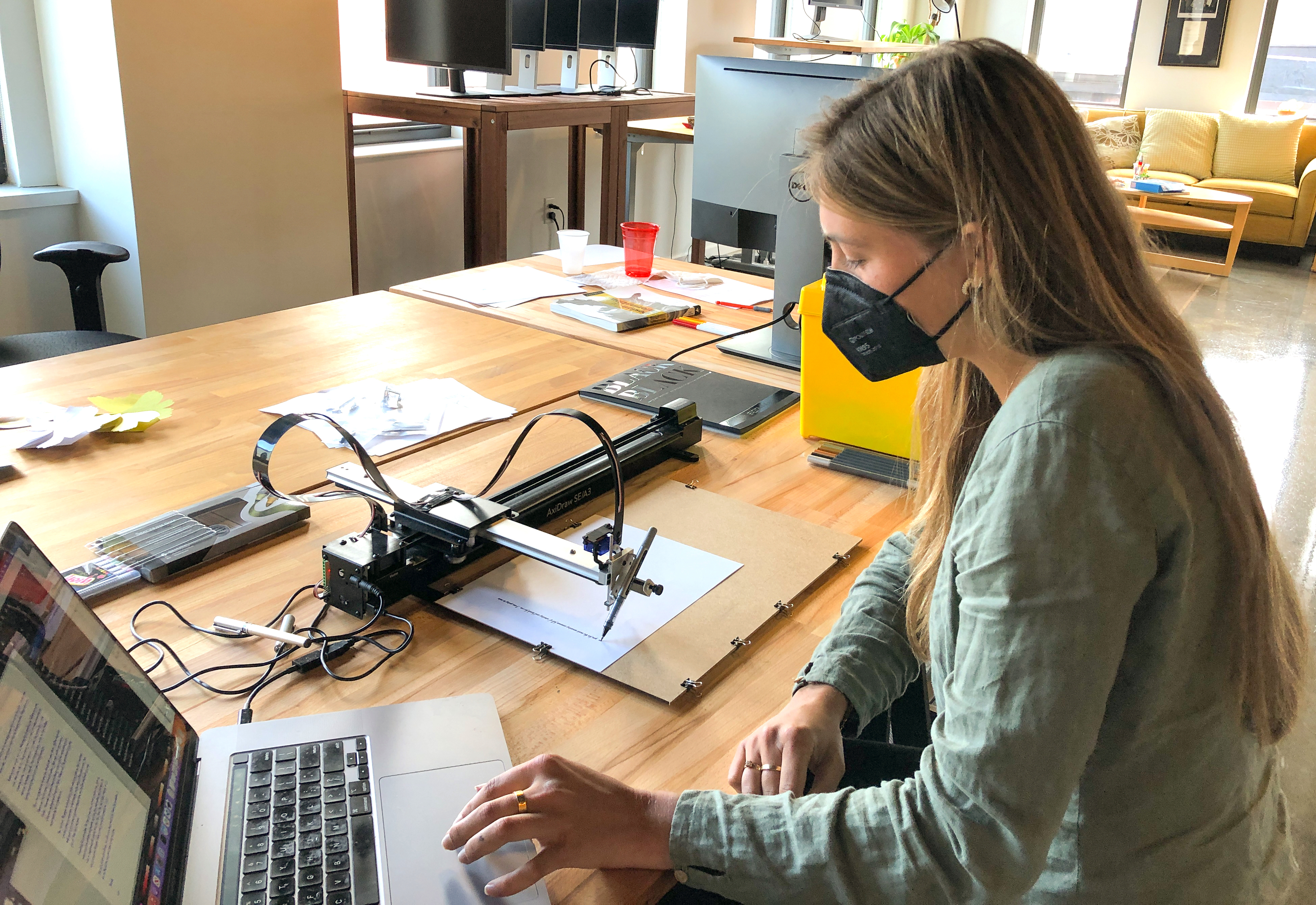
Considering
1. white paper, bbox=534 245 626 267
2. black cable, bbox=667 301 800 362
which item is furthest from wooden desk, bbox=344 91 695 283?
black cable, bbox=667 301 800 362

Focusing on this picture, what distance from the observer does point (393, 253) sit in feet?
13.4

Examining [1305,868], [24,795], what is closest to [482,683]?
[24,795]

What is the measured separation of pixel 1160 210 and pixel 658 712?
24.2ft

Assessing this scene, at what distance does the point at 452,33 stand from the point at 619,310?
193 centimetres

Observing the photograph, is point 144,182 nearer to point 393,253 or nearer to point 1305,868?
point 393,253

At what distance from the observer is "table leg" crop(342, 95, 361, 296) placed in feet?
11.2

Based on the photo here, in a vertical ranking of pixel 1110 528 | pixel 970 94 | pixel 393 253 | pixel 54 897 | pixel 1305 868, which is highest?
pixel 970 94

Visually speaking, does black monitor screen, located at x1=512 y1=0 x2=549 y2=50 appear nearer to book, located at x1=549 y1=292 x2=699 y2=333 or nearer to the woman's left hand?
book, located at x1=549 y1=292 x2=699 y2=333

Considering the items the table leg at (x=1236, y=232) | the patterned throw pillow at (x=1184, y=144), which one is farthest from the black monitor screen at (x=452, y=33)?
the patterned throw pillow at (x=1184, y=144)

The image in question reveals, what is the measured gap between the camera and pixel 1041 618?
64 cm

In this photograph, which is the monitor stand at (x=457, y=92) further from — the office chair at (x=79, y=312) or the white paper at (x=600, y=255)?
the office chair at (x=79, y=312)

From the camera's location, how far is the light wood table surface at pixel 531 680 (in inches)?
32.4

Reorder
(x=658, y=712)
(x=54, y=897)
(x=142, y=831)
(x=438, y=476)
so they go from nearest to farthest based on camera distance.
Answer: (x=54, y=897) → (x=142, y=831) → (x=658, y=712) → (x=438, y=476)

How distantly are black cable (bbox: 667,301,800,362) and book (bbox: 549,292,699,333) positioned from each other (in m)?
0.15
